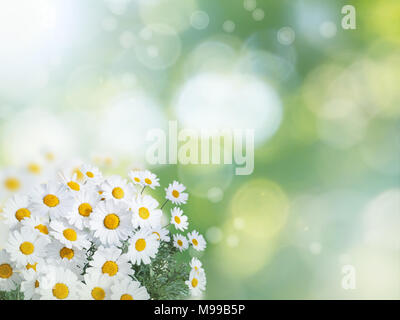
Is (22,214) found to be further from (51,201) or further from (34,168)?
(34,168)

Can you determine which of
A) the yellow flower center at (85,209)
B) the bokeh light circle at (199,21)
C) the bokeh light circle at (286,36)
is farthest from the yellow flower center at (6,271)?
the bokeh light circle at (286,36)

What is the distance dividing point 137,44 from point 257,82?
1.34 ft

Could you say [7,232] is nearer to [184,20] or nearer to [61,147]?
[61,147]

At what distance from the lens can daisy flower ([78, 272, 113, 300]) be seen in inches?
20.7


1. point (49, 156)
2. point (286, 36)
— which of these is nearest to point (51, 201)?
point (49, 156)

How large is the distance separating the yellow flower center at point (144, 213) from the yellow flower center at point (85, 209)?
0.20ft

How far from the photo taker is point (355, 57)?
1.61m

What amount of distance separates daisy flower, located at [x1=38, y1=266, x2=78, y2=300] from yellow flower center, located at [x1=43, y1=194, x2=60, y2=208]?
86mm

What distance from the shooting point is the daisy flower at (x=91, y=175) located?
0.61m

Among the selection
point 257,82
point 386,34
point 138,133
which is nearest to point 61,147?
point 138,133

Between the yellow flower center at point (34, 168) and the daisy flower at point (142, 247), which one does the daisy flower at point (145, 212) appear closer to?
the daisy flower at point (142, 247)

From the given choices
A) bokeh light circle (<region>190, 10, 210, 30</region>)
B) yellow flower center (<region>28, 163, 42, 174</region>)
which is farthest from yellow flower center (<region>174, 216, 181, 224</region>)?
bokeh light circle (<region>190, 10, 210, 30</region>)

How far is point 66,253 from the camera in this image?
56 cm

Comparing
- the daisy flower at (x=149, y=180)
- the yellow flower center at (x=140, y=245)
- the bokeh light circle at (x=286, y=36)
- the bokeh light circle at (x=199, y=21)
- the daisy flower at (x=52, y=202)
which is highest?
the bokeh light circle at (x=199, y=21)
